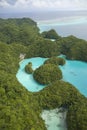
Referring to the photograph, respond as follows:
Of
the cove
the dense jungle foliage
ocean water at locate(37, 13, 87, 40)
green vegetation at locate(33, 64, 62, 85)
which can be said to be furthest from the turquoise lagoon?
ocean water at locate(37, 13, 87, 40)

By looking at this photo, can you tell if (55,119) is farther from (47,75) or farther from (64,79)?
(64,79)

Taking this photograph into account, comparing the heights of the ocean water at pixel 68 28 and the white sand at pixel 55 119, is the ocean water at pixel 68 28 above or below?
below

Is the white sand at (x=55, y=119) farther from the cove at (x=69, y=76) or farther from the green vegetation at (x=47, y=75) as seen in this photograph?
the green vegetation at (x=47, y=75)

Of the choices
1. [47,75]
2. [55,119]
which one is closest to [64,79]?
[47,75]

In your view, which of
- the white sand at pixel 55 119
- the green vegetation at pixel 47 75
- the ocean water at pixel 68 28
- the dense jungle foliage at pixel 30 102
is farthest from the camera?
the ocean water at pixel 68 28

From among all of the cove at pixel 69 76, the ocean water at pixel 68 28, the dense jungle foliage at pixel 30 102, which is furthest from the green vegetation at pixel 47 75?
the ocean water at pixel 68 28

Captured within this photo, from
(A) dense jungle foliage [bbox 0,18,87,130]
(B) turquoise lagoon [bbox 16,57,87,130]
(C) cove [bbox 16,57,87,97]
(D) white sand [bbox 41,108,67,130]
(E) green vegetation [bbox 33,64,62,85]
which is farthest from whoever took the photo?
(E) green vegetation [bbox 33,64,62,85]

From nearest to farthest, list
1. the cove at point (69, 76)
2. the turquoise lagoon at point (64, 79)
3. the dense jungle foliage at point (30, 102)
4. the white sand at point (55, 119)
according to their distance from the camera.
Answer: the dense jungle foliage at point (30, 102) → the white sand at point (55, 119) → the turquoise lagoon at point (64, 79) → the cove at point (69, 76)

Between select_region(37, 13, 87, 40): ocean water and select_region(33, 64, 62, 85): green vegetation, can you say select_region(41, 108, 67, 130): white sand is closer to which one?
select_region(33, 64, 62, 85): green vegetation
